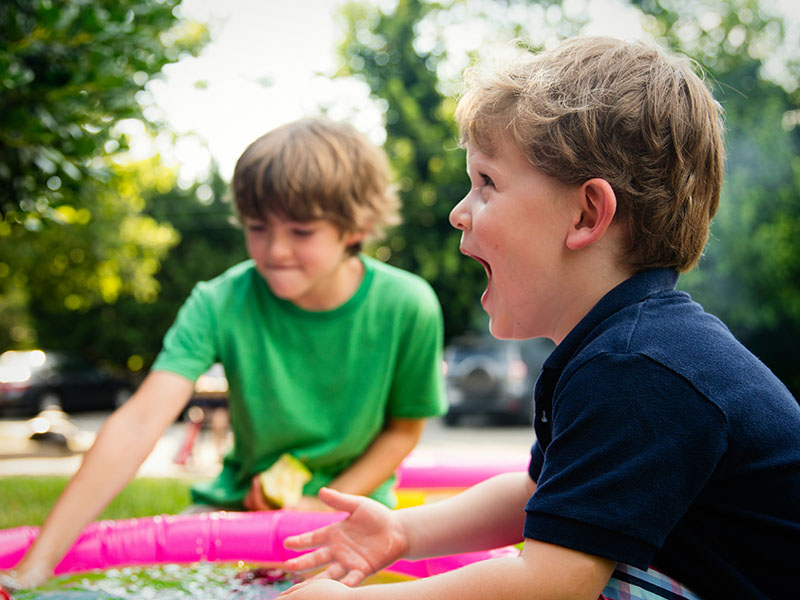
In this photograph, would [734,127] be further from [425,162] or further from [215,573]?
[215,573]

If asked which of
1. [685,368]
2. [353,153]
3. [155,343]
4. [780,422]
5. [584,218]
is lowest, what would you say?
[155,343]

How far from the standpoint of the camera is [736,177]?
1644cm

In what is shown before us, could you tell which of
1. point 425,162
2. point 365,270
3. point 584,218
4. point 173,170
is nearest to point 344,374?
point 365,270

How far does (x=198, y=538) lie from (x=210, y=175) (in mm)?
23910

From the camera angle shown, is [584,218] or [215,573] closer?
[584,218]

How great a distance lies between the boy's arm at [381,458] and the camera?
245 cm

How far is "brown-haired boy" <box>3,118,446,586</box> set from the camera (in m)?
2.32

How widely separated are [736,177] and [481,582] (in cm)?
1722

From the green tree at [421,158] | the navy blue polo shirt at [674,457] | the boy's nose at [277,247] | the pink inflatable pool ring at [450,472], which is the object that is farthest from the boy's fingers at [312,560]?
the green tree at [421,158]

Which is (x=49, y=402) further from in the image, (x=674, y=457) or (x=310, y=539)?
(x=674, y=457)

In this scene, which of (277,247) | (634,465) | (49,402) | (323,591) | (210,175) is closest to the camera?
(634,465)

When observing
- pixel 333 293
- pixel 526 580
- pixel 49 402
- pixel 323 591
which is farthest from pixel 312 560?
pixel 49 402

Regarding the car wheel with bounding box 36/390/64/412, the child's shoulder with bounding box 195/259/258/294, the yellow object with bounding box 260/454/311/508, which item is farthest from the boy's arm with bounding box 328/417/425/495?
the car wheel with bounding box 36/390/64/412

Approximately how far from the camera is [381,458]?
2.52 metres
